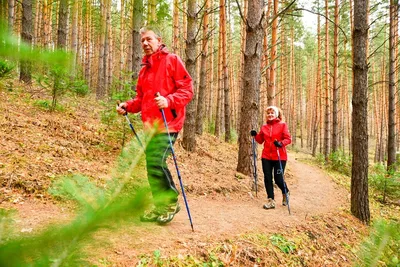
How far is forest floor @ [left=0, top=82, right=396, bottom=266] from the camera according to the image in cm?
293

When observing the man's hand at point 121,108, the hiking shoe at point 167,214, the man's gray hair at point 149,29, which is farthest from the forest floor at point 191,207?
the man's gray hair at point 149,29

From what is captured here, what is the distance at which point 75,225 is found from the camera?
586 mm

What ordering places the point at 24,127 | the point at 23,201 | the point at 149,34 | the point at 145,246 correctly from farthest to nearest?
the point at 24,127
the point at 23,201
the point at 149,34
the point at 145,246

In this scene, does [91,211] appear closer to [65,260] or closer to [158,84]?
[65,260]

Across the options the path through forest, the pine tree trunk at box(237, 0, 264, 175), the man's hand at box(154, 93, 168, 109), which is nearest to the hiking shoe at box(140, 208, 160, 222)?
the path through forest

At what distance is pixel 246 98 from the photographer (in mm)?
6816

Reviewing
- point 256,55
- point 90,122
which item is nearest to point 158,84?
point 256,55

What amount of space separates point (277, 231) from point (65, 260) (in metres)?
3.97

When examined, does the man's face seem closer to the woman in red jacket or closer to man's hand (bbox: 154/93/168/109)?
man's hand (bbox: 154/93/168/109)

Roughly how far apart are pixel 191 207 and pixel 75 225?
4.25 m

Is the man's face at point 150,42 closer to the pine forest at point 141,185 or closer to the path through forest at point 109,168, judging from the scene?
the pine forest at point 141,185

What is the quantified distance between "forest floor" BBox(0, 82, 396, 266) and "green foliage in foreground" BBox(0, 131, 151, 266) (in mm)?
38

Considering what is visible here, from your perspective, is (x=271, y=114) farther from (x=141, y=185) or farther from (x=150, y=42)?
(x=141, y=185)

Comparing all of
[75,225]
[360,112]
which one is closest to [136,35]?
[360,112]
